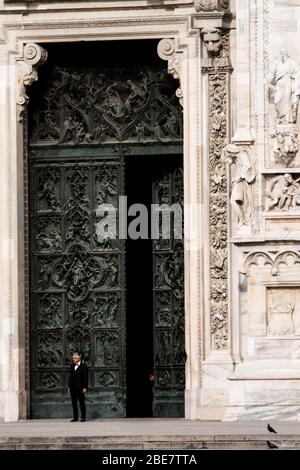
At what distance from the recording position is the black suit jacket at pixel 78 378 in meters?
42.4

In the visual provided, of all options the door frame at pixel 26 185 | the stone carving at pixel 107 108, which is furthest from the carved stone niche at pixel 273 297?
the stone carving at pixel 107 108

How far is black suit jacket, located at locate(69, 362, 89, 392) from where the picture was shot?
139ft

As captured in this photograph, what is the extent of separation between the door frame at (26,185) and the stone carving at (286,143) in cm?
218

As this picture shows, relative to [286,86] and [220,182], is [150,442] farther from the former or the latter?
[220,182]

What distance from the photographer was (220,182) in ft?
139

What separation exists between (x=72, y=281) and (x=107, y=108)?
268cm

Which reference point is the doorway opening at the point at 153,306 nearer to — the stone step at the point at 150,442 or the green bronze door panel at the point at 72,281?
the green bronze door panel at the point at 72,281

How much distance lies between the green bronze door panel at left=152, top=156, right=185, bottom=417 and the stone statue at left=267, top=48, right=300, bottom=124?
328 cm

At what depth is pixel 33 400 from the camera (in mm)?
43438

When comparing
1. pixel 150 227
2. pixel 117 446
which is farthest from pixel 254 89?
pixel 117 446

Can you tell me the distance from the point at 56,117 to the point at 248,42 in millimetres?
4268

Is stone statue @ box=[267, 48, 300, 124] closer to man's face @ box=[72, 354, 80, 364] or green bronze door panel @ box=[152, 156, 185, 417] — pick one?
green bronze door panel @ box=[152, 156, 185, 417]
